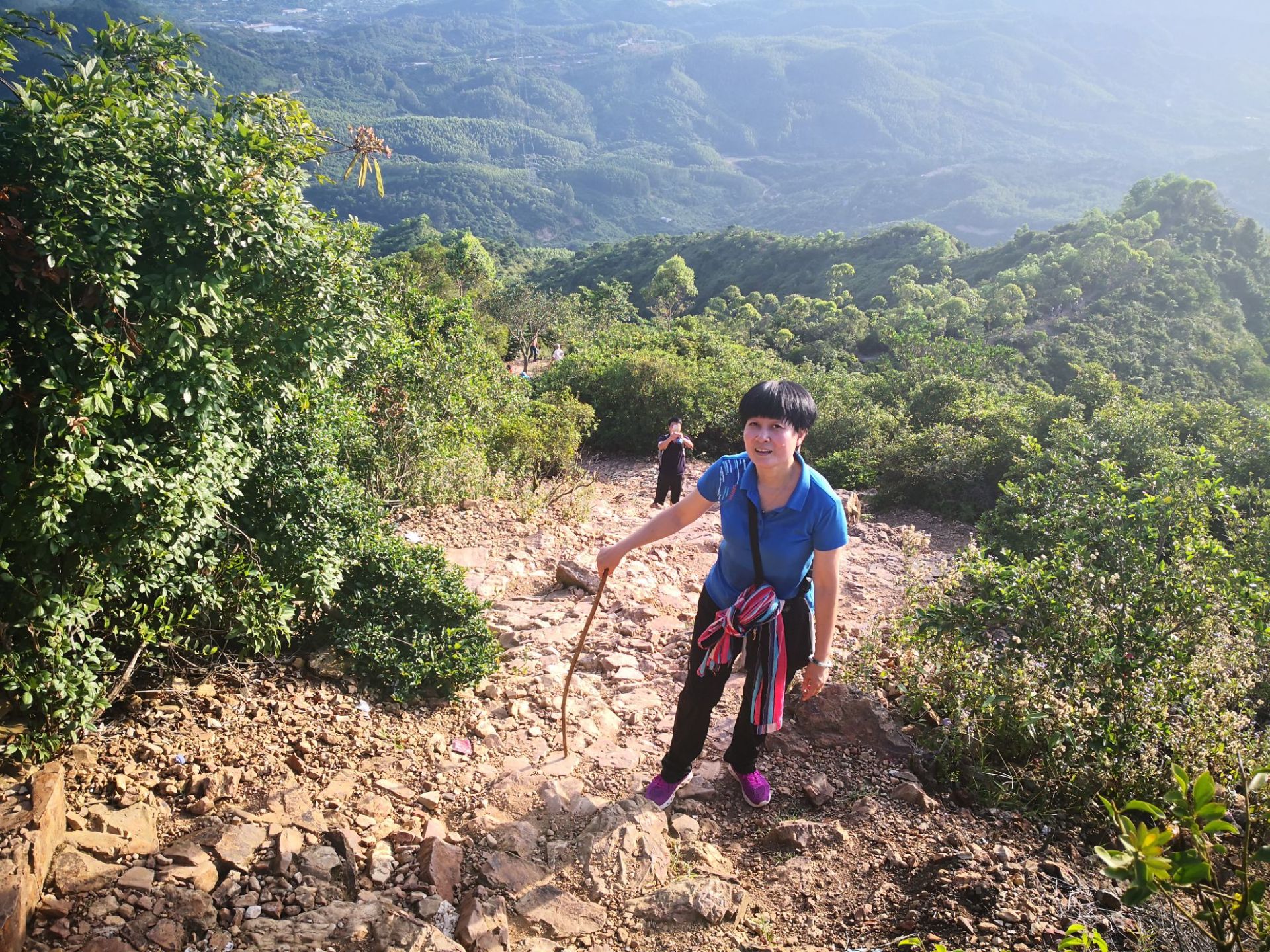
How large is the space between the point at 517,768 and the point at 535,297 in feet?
89.3

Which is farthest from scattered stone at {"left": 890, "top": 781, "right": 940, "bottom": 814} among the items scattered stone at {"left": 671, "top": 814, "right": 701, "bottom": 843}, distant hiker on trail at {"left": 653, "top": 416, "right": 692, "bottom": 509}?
distant hiker on trail at {"left": 653, "top": 416, "right": 692, "bottom": 509}

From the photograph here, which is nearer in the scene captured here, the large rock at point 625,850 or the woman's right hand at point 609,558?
the large rock at point 625,850

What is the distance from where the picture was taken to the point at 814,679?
285 centimetres

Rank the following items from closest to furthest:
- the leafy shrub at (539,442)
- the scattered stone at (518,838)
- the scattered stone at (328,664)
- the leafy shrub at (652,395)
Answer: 1. the scattered stone at (518,838)
2. the scattered stone at (328,664)
3. the leafy shrub at (539,442)
4. the leafy shrub at (652,395)

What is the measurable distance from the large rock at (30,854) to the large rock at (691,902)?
5.76 feet

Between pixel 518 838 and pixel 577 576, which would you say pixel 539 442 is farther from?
pixel 518 838

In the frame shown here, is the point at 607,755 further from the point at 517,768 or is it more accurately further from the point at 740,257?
the point at 740,257

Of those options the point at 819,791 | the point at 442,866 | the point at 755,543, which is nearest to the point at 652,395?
the point at 819,791

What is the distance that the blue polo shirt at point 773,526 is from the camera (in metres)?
2.60

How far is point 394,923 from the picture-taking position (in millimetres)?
2301

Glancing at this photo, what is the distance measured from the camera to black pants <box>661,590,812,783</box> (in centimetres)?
287

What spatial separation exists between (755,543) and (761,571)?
115mm

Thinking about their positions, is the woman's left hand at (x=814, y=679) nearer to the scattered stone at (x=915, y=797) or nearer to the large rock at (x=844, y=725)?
the scattered stone at (x=915, y=797)

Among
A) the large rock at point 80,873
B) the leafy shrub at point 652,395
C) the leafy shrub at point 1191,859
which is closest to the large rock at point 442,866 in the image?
the large rock at point 80,873
